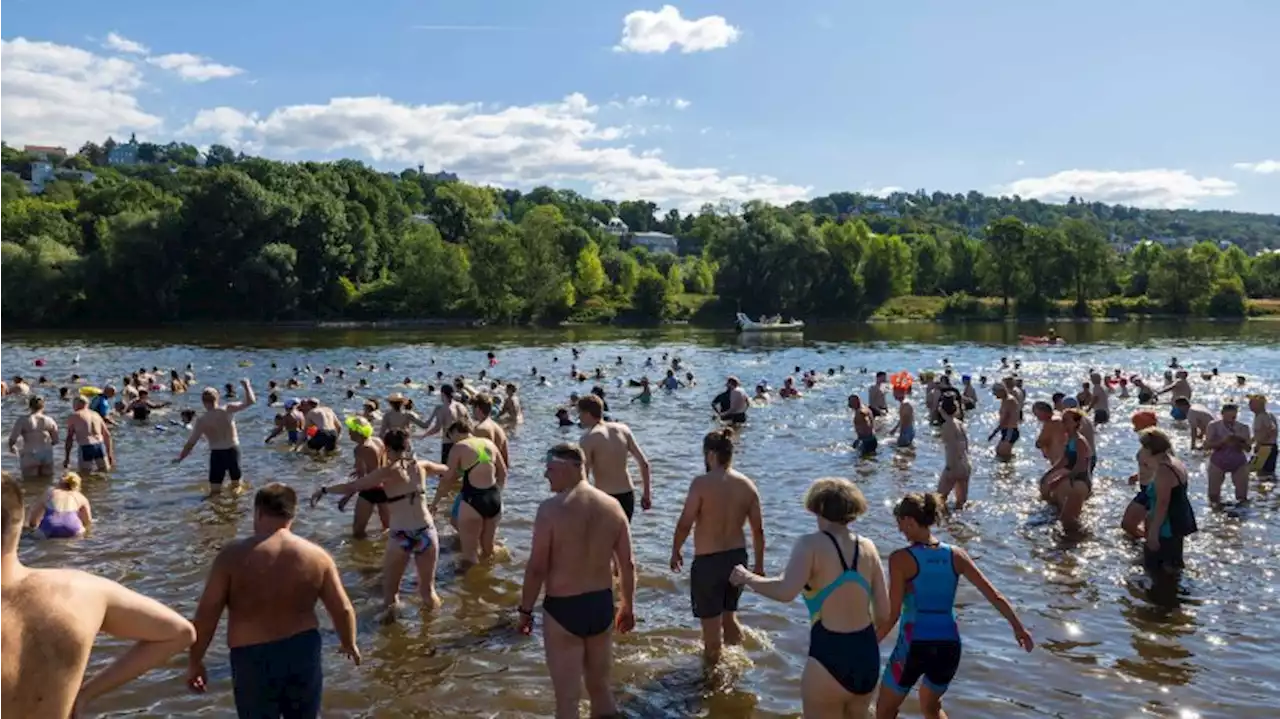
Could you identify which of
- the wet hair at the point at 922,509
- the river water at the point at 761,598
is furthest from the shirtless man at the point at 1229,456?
the wet hair at the point at 922,509

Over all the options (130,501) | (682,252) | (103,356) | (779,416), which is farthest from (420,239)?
(682,252)

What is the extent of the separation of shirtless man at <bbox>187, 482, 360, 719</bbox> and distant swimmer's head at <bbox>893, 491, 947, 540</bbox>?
3404 millimetres

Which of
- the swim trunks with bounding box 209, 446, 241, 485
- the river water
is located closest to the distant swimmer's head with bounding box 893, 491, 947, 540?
the river water

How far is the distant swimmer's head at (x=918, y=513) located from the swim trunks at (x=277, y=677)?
11.9 ft

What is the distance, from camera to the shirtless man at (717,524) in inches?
296

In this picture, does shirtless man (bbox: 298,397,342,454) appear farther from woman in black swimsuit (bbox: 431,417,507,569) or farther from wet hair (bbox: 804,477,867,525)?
A: wet hair (bbox: 804,477,867,525)

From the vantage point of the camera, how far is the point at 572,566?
6199 millimetres

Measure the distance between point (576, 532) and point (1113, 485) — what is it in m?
12.7

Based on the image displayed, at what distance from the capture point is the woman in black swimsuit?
1028 cm

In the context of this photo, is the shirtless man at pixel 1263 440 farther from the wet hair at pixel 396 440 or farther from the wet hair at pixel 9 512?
the wet hair at pixel 9 512

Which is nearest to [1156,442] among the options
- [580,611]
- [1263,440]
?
[580,611]

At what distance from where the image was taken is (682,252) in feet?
631

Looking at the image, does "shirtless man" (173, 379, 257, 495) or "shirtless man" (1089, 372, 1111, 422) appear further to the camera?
"shirtless man" (1089, 372, 1111, 422)

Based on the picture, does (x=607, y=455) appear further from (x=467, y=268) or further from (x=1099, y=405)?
(x=467, y=268)
